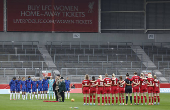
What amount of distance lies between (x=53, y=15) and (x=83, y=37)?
5.54m

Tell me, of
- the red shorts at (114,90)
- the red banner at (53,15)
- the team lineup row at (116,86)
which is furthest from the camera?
the red banner at (53,15)

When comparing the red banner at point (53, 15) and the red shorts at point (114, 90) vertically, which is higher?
the red banner at point (53, 15)

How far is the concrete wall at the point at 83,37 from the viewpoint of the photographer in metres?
55.1

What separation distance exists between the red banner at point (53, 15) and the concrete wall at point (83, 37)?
76cm

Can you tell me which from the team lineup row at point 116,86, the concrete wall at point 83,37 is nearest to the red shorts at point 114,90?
the team lineup row at point 116,86

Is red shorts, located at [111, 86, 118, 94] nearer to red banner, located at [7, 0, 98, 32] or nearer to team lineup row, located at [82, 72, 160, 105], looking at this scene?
team lineup row, located at [82, 72, 160, 105]

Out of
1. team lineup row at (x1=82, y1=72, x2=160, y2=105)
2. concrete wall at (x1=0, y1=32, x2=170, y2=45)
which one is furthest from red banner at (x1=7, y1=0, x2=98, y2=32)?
team lineup row at (x1=82, y1=72, x2=160, y2=105)

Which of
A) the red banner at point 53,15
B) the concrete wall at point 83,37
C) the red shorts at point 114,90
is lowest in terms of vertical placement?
the red shorts at point 114,90

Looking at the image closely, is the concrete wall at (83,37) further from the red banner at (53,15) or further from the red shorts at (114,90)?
the red shorts at (114,90)

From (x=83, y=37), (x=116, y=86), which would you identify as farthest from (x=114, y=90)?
(x=83, y=37)

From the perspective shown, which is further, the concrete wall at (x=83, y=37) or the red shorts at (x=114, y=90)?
the concrete wall at (x=83, y=37)

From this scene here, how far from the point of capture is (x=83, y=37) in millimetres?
57062

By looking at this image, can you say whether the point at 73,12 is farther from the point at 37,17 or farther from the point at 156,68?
the point at 156,68

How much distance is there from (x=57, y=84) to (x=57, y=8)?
28.7m
